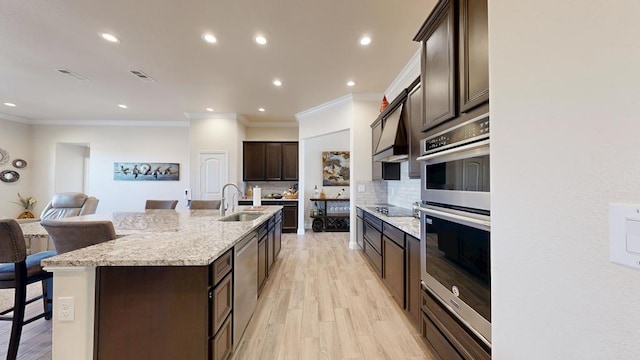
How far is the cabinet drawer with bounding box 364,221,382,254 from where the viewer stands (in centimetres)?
299

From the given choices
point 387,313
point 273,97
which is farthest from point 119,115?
point 387,313

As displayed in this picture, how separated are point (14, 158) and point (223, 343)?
856 centimetres

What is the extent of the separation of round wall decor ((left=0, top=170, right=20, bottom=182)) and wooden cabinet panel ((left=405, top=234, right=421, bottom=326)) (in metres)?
9.22

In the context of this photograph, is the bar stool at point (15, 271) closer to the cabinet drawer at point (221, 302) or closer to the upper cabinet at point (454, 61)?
the cabinet drawer at point (221, 302)

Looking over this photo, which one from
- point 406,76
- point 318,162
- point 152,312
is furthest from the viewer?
point 318,162

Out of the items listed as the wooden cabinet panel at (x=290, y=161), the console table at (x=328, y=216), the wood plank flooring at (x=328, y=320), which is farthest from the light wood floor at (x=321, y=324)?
the wooden cabinet panel at (x=290, y=161)

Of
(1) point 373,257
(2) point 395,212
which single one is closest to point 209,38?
(2) point 395,212

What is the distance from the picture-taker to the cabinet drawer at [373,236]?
2992 mm

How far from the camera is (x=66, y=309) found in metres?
1.25

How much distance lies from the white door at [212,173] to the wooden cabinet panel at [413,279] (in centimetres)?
512

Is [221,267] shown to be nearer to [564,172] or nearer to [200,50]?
[564,172]

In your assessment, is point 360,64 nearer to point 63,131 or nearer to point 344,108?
point 344,108

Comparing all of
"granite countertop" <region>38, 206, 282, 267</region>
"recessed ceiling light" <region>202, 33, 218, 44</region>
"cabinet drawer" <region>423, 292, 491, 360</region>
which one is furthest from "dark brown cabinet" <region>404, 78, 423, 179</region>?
"recessed ceiling light" <region>202, 33, 218, 44</region>

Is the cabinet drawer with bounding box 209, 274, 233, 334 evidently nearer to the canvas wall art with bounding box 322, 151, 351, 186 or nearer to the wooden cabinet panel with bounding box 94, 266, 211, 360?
the wooden cabinet panel with bounding box 94, 266, 211, 360
